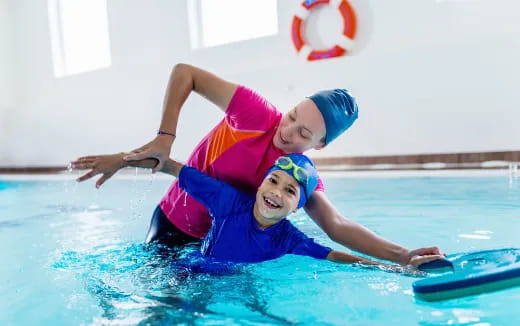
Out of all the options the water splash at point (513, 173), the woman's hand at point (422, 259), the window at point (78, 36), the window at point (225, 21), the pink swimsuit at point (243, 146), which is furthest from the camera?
the window at point (78, 36)

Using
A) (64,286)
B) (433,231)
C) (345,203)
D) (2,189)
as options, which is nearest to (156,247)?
(64,286)

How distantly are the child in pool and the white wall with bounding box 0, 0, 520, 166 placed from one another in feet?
14.9

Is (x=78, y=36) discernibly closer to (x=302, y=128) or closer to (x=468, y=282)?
(x=302, y=128)

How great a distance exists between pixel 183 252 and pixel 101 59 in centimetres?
839

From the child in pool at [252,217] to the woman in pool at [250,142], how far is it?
0.32 feet

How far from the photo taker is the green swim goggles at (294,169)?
206 cm

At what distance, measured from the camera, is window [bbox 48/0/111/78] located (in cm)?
962

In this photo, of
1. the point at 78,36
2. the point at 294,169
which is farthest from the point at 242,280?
the point at 78,36

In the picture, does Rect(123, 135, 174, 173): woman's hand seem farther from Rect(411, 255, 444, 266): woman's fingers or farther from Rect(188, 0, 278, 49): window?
Rect(188, 0, 278, 49): window

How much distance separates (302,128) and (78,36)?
9169 millimetres

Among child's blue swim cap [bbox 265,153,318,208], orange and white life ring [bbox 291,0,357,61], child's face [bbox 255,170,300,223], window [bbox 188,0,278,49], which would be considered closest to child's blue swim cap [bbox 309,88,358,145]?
child's blue swim cap [bbox 265,153,318,208]

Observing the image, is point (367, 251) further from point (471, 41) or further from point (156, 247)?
point (471, 41)

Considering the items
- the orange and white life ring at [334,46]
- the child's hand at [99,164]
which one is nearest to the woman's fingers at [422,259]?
the child's hand at [99,164]

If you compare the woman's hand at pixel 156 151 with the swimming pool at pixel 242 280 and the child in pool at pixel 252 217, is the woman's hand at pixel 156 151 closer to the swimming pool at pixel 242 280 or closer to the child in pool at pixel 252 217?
the child in pool at pixel 252 217
